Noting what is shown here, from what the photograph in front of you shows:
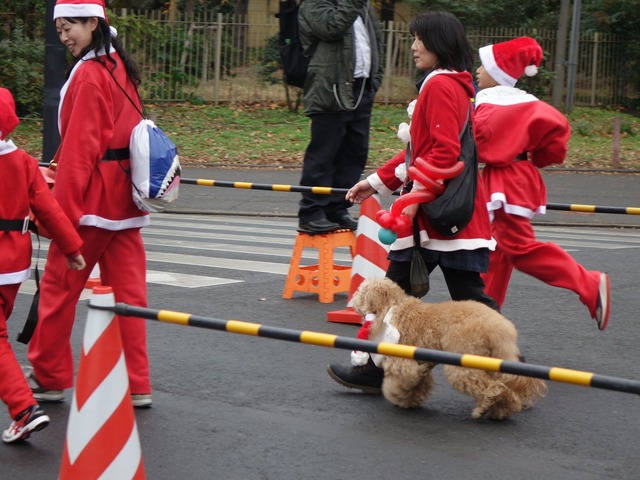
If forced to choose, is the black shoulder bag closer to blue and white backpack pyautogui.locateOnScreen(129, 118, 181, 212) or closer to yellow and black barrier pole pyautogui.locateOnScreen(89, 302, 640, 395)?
blue and white backpack pyautogui.locateOnScreen(129, 118, 181, 212)

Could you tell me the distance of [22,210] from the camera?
496 centimetres

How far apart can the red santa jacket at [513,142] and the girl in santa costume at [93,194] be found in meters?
1.98

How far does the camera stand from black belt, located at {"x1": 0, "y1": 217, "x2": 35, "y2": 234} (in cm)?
495

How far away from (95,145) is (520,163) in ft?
8.22

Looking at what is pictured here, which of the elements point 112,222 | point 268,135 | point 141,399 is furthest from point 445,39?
point 268,135

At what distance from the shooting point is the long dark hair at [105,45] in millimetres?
5309

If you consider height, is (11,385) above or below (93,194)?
below

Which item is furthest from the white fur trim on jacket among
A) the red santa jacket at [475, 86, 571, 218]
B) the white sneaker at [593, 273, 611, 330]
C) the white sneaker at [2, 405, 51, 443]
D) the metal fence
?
the metal fence

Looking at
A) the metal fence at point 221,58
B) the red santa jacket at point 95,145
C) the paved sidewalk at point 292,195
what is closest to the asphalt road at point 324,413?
the red santa jacket at point 95,145

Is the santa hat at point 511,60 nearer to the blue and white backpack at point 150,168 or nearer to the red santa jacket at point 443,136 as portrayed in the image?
the red santa jacket at point 443,136

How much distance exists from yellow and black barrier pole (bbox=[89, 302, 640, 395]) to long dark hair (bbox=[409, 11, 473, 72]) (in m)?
2.24

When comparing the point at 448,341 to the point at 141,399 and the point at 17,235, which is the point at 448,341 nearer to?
the point at 141,399

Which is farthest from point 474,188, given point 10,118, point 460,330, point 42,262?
point 42,262

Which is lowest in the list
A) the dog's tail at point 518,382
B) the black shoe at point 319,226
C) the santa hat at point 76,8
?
the dog's tail at point 518,382
